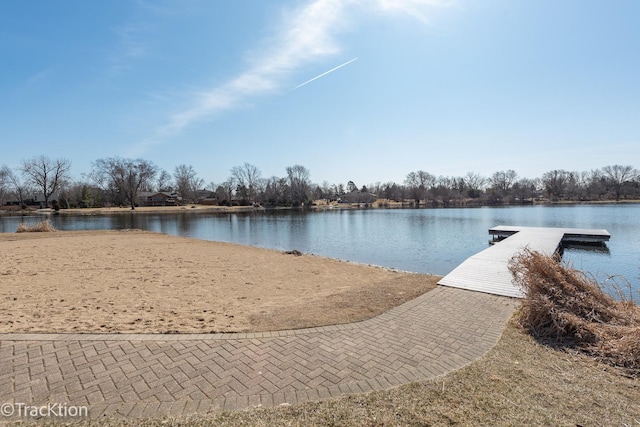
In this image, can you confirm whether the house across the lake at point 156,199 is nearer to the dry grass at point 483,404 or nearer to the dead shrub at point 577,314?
the dry grass at point 483,404

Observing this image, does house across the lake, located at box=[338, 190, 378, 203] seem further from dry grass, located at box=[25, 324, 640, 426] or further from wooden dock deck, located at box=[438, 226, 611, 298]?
dry grass, located at box=[25, 324, 640, 426]

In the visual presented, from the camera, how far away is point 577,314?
4.35 metres

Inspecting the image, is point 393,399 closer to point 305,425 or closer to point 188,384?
point 305,425

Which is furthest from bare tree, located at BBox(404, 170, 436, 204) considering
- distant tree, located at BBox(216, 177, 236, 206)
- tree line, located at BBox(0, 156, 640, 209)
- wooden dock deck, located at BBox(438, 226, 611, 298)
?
wooden dock deck, located at BBox(438, 226, 611, 298)

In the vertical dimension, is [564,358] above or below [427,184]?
below

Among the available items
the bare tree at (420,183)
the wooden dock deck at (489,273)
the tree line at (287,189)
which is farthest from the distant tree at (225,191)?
the wooden dock deck at (489,273)

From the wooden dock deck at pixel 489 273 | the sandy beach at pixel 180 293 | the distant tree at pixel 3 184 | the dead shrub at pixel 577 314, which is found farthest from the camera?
the distant tree at pixel 3 184

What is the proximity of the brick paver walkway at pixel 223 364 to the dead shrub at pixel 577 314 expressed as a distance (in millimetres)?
703

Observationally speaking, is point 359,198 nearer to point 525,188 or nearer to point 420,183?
point 420,183

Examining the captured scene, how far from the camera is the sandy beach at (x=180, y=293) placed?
182 inches

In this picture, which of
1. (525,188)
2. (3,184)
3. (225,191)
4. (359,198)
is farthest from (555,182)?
(3,184)

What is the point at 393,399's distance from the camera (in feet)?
8.81

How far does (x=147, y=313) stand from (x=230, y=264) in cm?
601

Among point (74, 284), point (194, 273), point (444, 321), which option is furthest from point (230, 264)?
point (444, 321)
